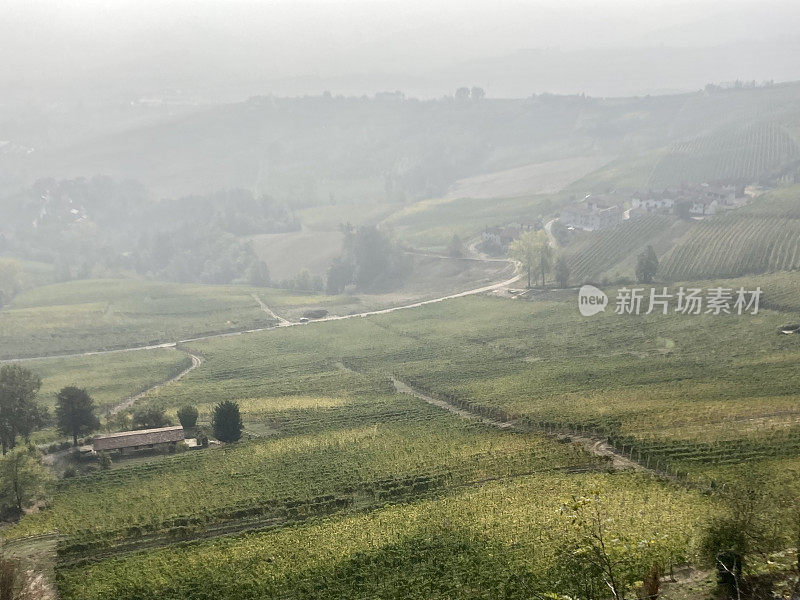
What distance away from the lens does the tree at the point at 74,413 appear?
70500 millimetres

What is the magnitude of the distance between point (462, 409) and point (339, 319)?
58910mm

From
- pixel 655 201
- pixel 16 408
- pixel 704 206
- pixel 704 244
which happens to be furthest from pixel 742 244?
pixel 16 408

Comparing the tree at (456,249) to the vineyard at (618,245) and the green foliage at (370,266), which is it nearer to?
the green foliage at (370,266)

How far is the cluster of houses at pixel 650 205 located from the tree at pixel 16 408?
123 m

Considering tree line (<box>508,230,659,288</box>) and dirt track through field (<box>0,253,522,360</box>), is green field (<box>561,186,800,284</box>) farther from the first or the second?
dirt track through field (<box>0,253,522,360</box>)

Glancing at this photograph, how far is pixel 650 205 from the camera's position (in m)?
168

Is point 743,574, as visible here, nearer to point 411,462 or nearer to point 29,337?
point 411,462

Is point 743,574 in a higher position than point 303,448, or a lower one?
higher

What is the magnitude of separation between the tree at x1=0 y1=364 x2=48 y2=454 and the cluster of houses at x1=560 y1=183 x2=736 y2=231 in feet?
404

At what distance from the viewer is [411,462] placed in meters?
59.8

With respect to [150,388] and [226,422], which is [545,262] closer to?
[150,388]

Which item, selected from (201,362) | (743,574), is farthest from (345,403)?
(743,574)

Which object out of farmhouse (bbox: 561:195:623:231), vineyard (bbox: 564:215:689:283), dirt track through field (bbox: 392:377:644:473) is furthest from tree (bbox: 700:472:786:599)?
farmhouse (bbox: 561:195:623:231)

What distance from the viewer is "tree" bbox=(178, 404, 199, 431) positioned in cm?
7256
